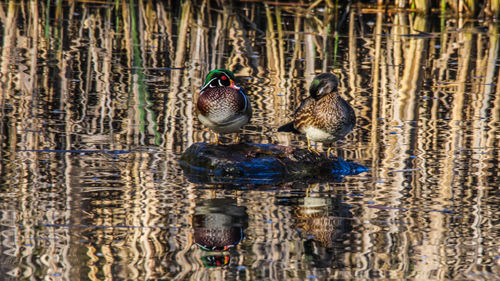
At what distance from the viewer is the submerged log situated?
21.5 ft

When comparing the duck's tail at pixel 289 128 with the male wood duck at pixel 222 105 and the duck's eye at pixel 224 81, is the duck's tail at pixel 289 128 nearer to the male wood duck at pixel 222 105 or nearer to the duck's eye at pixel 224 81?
the male wood duck at pixel 222 105

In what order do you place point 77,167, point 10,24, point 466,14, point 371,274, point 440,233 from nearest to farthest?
point 371,274 → point 440,233 → point 77,167 → point 10,24 → point 466,14

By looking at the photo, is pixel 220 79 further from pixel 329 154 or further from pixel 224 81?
pixel 329 154

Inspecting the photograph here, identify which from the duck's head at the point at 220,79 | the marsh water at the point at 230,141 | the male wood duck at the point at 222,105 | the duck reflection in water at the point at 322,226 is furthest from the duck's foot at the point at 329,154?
the duck's head at the point at 220,79

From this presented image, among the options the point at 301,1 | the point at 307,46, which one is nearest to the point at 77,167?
the point at 307,46

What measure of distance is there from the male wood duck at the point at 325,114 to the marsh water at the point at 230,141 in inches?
14.4

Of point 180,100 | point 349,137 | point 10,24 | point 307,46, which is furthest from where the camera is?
point 10,24

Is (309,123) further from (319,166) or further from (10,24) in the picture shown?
(10,24)

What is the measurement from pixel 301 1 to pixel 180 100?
854 centimetres

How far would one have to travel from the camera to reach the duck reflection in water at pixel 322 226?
4.84 meters

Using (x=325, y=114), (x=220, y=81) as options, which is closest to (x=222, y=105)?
(x=220, y=81)

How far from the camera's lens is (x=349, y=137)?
7.84m

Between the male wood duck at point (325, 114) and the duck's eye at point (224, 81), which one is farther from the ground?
the duck's eye at point (224, 81)

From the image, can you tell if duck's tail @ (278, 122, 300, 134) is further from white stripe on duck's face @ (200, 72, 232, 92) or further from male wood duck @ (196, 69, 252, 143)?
white stripe on duck's face @ (200, 72, 232, 92)
